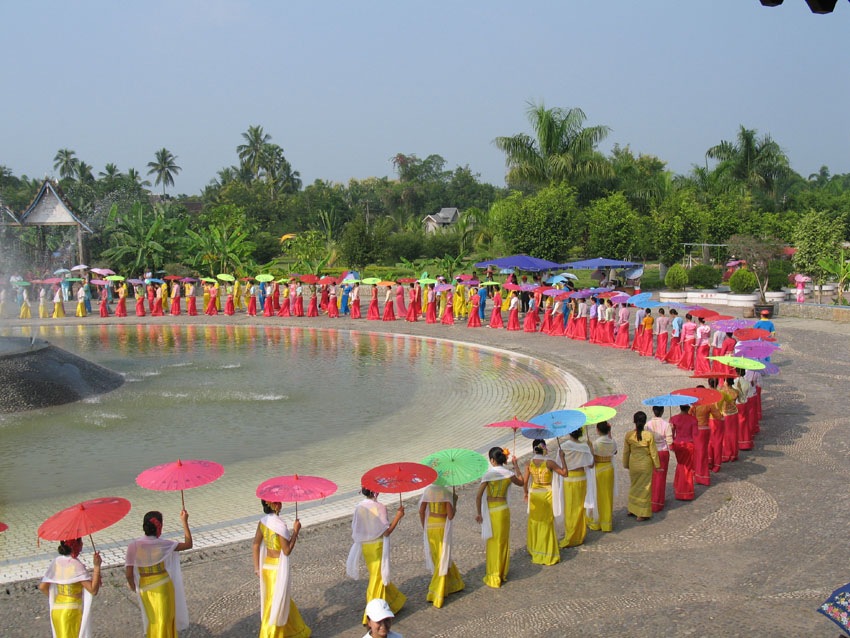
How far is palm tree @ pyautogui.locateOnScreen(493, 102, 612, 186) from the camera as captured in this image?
124 ft

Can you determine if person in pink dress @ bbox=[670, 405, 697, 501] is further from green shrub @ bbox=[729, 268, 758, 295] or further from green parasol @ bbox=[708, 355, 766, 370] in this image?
green shrub @ bbox=[729, 268, 758, 295]

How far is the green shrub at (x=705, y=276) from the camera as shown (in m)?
33.2

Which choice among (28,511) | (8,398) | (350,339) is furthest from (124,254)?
(28,511)

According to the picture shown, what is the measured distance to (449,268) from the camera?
3603cm

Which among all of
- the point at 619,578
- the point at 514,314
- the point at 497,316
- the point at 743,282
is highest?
the point at 743,282

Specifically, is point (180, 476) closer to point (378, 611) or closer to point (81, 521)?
point (81, 521)

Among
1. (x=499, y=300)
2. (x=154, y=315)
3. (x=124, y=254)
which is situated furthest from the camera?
(x=124, y=254)

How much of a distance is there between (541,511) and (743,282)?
25.6 metres

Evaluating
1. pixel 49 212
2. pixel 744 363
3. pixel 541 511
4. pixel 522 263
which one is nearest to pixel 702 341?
pixel 744 363

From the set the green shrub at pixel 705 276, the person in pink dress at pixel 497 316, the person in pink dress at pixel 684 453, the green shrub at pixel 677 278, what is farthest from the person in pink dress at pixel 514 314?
the person in pink dress at pixel 684 453

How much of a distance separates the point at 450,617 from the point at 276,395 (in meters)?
9.69

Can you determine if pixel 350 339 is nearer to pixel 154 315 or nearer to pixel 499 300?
pixel 499 300

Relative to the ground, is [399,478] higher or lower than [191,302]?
higher

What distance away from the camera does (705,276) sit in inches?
1305
